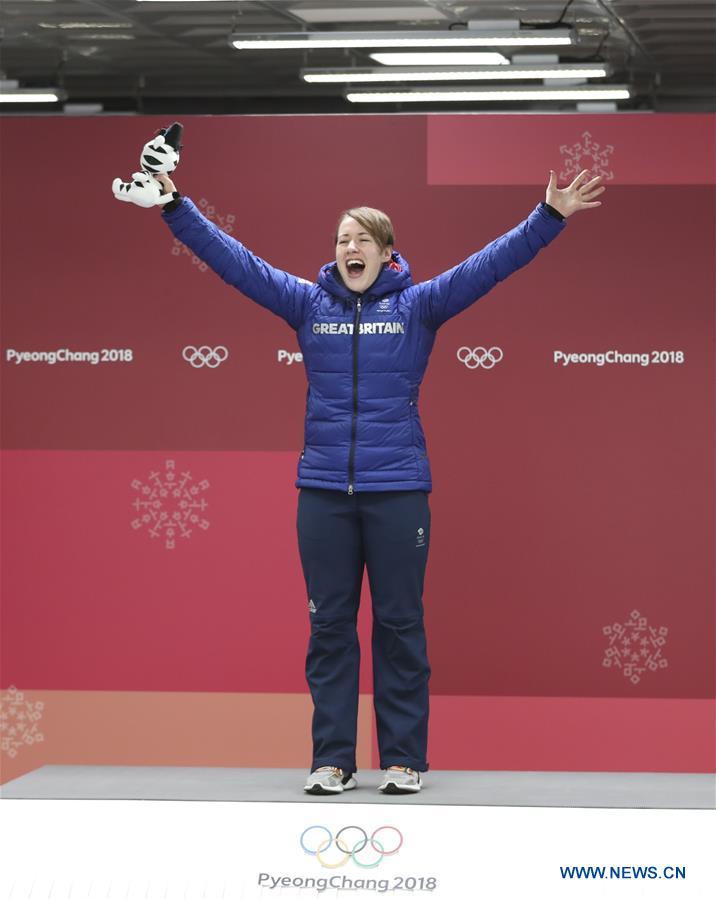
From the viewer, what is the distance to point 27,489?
4.81 meters

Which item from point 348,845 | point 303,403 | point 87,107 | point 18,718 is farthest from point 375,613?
point 87,107

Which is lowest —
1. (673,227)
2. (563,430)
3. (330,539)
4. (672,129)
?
(330,539)

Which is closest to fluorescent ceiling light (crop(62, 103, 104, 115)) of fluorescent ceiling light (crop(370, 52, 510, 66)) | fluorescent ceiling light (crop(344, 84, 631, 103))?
fluorescent ceiling light (crop(344, 84, 631, 103))

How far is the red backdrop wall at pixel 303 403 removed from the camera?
4699 millimetres

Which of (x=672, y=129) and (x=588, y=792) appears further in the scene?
(x=672, y=129)

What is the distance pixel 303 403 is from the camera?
188 inches

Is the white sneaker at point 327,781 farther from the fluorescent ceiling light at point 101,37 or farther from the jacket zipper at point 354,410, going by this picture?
the fluorescent ceiling light at point 101,37

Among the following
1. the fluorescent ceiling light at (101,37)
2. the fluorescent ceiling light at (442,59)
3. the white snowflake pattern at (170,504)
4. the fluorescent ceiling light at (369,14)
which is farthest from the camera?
the fluorescent ceiling light at (101,37)

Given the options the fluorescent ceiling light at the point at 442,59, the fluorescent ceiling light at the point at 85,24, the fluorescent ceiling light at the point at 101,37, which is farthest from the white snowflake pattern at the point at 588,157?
the fluorescent ceiling light at the point at 101,37

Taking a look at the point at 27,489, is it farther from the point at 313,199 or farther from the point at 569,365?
the point at 569,365

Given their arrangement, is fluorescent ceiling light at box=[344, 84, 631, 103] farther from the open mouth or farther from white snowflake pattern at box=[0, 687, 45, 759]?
white snowflake pattern at box=[0, 687, 45, 759]

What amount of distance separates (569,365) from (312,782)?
196 cm

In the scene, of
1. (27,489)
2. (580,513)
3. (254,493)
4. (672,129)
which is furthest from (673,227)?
(27,489)

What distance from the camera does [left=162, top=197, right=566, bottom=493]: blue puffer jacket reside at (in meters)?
3.34
